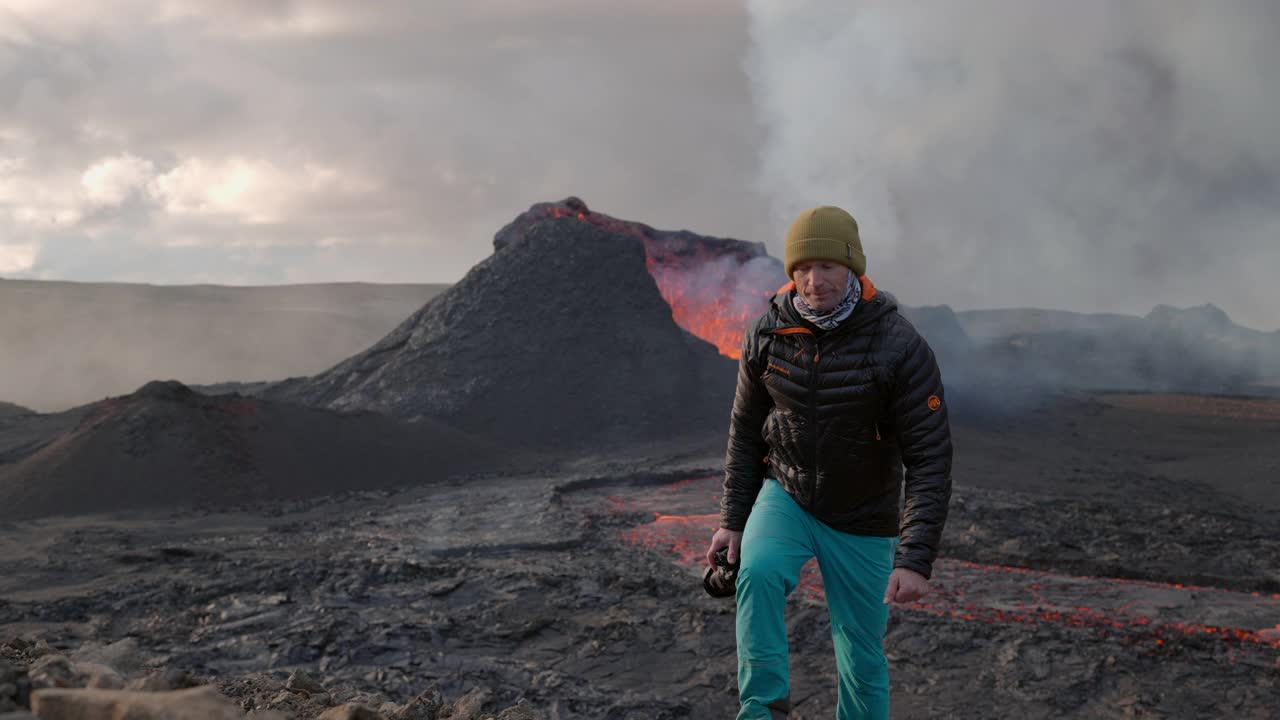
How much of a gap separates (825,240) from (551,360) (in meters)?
20.7

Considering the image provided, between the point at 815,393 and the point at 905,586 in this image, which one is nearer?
the point at 905,586

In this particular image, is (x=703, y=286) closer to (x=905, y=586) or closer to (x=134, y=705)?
(x=905, y=586)

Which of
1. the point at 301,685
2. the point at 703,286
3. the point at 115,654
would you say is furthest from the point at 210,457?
the point at 703,286

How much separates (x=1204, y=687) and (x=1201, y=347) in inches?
2292

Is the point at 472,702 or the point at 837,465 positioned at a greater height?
the point at 837,465

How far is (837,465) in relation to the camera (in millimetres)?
3049

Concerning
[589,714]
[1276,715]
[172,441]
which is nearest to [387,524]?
[172,441]

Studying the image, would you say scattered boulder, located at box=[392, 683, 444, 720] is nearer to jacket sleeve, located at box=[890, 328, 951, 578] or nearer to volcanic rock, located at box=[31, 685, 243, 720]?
volcanic rock, located at box=[31, 685, 243, 720]

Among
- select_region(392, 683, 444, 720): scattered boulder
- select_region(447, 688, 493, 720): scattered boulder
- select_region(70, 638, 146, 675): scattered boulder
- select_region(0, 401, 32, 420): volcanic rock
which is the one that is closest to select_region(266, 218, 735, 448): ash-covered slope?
select_region(0, 401, 32, 420): volcanic rock

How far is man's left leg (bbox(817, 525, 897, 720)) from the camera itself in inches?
122

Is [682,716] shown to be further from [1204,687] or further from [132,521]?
[132,521]

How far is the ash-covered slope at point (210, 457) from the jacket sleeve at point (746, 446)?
13432 millimetres

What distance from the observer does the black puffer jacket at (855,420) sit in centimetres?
291

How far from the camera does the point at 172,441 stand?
51.8 feet
